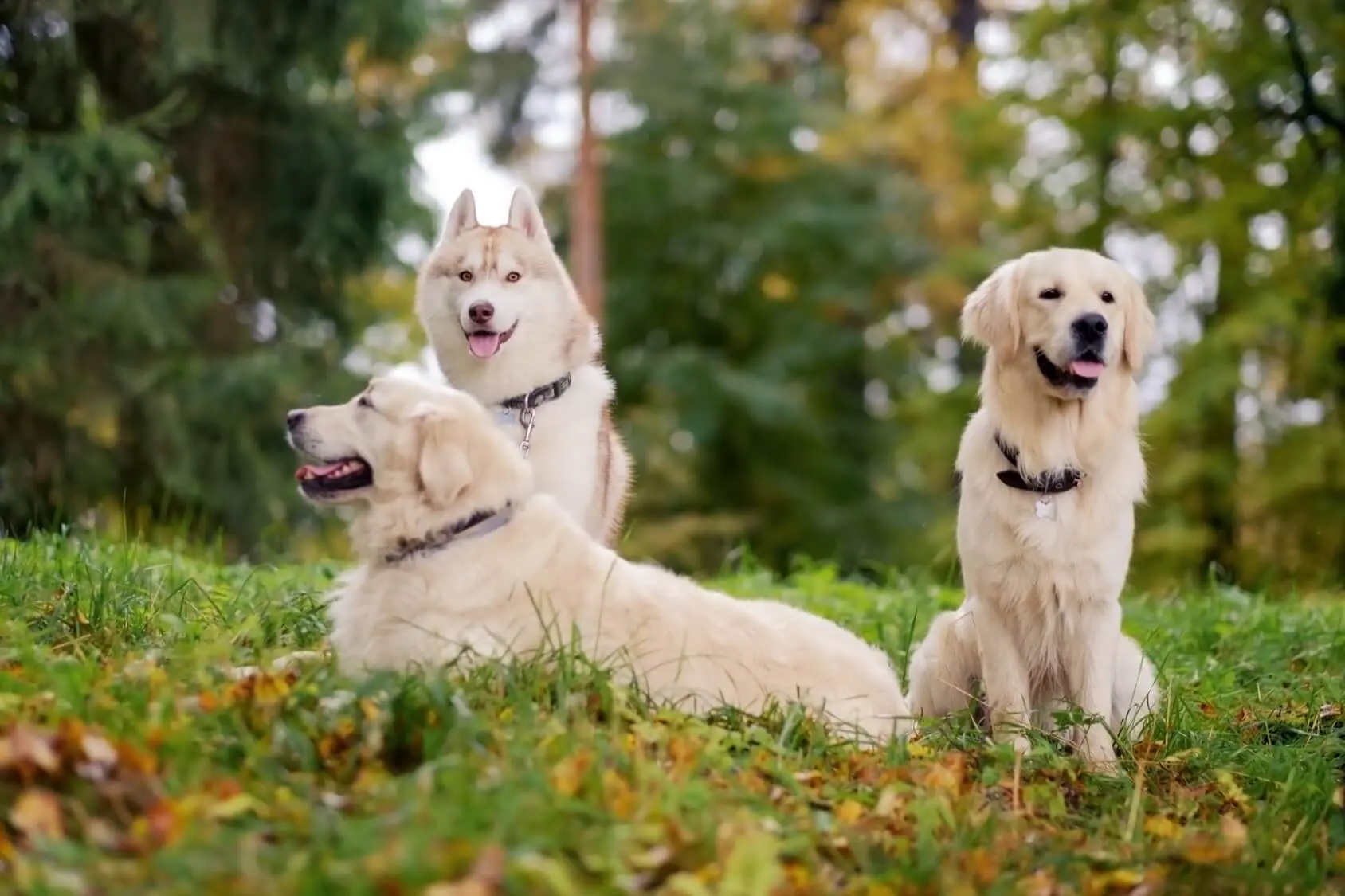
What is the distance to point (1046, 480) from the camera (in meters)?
4.92

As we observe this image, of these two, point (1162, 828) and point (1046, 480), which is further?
point (1046, 480)

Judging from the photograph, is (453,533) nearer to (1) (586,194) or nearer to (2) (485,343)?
(2) (485,343)

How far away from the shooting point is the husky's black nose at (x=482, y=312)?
219 inches

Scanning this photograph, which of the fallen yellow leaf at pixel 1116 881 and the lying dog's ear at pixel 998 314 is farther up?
the lying dog's ear at pixel 998 314

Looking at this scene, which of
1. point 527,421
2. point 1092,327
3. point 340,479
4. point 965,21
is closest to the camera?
point 340,479

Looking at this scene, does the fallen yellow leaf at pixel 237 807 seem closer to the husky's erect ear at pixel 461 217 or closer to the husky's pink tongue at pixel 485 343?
the husky's pink tongue at pixel 485 343

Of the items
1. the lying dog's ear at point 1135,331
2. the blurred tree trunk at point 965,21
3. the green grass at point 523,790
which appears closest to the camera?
the green grass at point 523,790

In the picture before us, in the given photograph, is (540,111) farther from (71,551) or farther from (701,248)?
(71,551)

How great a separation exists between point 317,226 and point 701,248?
921 cm

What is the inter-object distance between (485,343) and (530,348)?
0.59 ft

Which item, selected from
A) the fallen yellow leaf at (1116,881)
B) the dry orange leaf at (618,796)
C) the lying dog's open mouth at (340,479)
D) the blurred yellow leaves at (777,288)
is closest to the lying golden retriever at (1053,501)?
the fallen yellow leaf at (1116,881)

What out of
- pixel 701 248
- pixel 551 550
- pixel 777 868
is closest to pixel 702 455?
pixel 701 248

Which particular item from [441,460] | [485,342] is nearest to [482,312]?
[485,342]

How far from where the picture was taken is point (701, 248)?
20.2m
